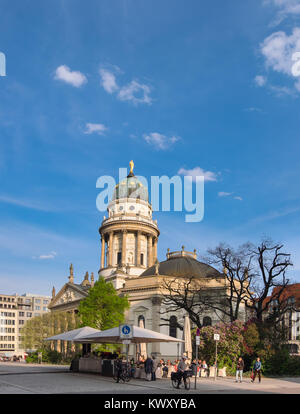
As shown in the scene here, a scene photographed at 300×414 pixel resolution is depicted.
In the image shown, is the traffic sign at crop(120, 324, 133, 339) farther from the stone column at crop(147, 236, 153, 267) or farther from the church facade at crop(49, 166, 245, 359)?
the stone column at crop(147, 236, 153, 267)

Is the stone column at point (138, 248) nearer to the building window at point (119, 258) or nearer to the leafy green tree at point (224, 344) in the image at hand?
the building window at point (119, 258)

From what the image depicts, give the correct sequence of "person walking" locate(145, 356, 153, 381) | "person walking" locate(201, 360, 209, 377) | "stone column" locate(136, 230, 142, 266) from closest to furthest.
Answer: "person walking" locate(145, 356, 153, 381) < "person walking" locate(201, 360, 209, 377) < "stone column" locate(136, 230, 142, 266)

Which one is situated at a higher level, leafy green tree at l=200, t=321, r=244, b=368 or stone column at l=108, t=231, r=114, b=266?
stone column at l=108, t=231, r=114, b=266

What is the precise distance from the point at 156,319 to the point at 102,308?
9101mm

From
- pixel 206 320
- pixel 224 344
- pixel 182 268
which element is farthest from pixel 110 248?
pixel 224 344

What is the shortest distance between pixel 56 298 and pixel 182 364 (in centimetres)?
6928

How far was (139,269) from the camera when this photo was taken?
78812 millimetres

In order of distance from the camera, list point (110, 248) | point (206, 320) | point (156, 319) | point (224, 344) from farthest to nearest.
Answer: point (110, 248) → point (206, 320) → point (156, 319) → point (224, 344)

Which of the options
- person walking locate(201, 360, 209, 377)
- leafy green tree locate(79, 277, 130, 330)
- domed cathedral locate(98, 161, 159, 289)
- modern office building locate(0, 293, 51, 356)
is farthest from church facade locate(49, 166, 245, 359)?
modern office building locate(0, 293, 51, 356)

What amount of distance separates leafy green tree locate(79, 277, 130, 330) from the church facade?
580cm

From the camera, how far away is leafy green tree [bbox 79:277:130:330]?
52591 mm

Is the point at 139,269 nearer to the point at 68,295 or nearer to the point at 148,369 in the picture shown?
the point at 68,295
